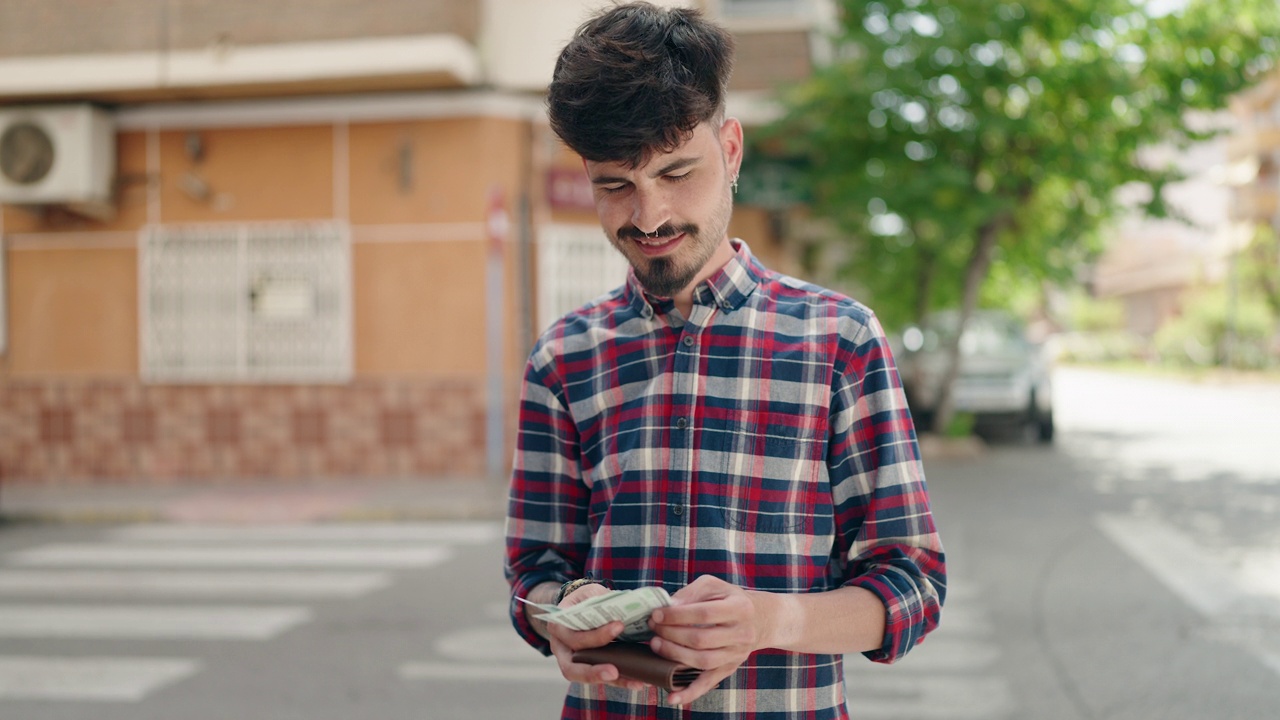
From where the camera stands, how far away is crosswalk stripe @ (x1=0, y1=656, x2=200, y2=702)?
538 cm

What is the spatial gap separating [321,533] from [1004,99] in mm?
9532

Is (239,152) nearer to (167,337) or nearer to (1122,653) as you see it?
(167,337)

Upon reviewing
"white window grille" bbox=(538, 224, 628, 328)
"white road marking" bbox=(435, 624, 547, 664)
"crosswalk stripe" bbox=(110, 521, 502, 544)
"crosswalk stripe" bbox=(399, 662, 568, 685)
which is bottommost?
"crosswalk stripe" bbox=(110, 521, 502, 544)

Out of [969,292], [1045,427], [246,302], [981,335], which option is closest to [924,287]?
[981,335]

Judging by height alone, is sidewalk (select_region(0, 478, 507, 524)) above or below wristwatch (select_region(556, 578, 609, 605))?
below

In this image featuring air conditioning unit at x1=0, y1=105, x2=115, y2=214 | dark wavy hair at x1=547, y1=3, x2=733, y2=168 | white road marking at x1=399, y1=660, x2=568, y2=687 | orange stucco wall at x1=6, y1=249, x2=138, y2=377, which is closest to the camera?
dark wavy hair at x1=547, y1=3, x2=733, y2=168

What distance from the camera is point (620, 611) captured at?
152cm

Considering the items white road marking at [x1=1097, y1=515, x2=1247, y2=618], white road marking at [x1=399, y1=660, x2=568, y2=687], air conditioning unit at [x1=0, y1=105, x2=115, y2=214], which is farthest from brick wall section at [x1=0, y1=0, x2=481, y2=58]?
white road marking at [x1=399, y1=660, x2=568, y2=687]

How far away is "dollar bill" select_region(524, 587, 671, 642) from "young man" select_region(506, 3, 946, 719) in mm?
36

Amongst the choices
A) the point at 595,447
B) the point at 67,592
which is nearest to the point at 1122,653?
the point at 595,447

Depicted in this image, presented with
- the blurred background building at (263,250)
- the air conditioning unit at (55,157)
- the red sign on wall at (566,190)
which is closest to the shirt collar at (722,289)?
the blurred background building at (263,250)

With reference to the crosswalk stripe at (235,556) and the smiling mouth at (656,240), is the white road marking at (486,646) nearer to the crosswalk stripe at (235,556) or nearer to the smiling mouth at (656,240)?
the crosswalk stripe at (235,556)

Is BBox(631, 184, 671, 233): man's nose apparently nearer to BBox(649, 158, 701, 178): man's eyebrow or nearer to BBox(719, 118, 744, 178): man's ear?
BBox(649, 158, 701, 178): man's eyebrow

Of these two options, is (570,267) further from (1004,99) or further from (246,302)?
(1004,99)
